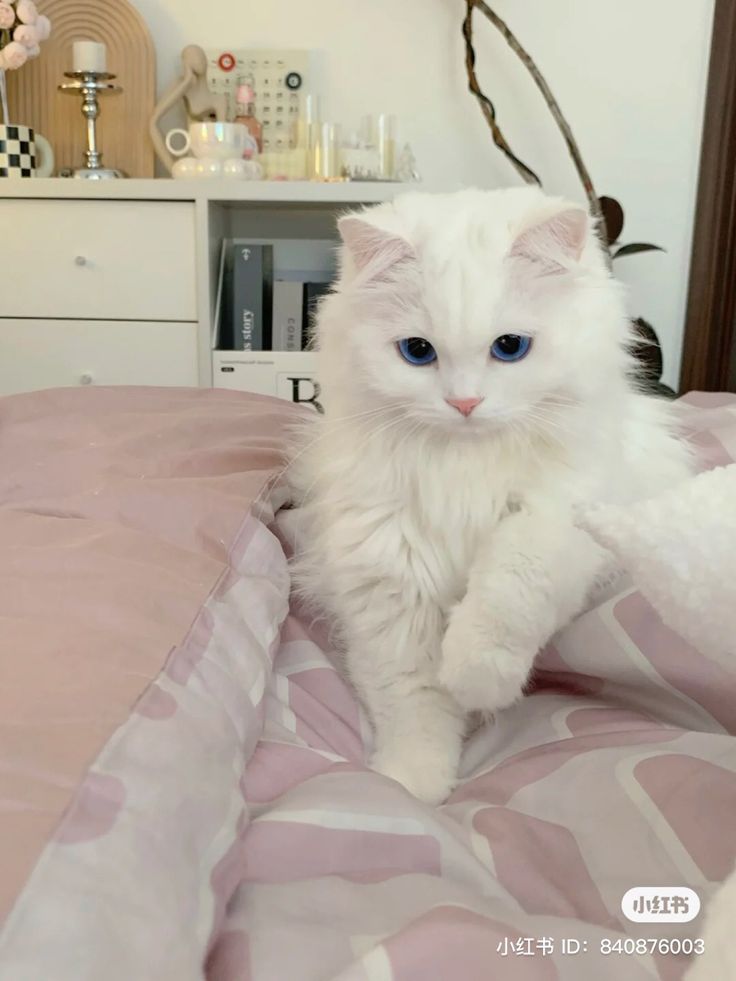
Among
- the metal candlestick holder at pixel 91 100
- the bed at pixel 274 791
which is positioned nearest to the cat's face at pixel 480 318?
the bed at pixel 274 791

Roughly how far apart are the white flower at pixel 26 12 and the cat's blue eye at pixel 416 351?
2180 mm

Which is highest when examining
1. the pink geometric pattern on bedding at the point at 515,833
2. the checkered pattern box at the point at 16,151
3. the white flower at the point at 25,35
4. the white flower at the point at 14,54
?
the white flower at the point at 25,35

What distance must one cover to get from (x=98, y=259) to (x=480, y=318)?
1.83 m

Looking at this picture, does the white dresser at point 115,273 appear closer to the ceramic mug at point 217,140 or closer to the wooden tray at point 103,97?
the ceramic mug at point 217,140

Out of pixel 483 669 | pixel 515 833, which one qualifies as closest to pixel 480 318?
pixel 483 669

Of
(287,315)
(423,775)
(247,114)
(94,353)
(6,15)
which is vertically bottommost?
(423,775)

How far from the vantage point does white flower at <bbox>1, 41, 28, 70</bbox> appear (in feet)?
8.02

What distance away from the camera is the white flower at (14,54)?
2443 mm

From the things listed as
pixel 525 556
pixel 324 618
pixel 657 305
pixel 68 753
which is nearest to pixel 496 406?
pixel 525 556

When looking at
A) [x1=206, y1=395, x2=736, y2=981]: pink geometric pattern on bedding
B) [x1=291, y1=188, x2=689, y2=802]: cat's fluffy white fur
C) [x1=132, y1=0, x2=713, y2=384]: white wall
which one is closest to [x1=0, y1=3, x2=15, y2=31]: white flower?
[x1=132, y1=0, x2=713, y2=384]: white wall

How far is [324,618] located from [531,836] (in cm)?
47

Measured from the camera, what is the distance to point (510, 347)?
892 millimetres

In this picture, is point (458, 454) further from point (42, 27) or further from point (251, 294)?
point (42, 27)

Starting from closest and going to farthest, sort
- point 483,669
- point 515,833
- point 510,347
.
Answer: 1. point 515,833
2. point 483,669
3. point 510,347
